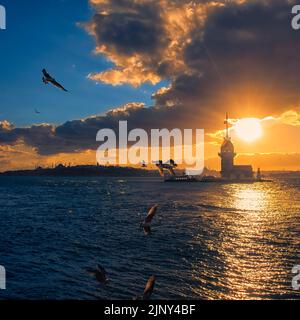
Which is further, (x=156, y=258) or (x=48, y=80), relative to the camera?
(x=156, y=258)

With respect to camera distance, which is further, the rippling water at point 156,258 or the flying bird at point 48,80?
the rippling water at point 156,258

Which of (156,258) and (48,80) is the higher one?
(48,80)

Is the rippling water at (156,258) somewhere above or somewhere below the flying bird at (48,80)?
below

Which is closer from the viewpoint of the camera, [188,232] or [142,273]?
[142,273]

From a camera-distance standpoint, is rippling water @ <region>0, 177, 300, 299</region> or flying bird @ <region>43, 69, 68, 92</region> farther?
rippling water @ <region>0, 177, 300, 299</region>

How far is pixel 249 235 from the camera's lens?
47438mm

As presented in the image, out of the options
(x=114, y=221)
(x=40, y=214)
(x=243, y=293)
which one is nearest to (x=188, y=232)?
(x=114, y=221)

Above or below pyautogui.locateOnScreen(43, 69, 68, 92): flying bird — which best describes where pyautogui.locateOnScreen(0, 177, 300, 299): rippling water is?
below

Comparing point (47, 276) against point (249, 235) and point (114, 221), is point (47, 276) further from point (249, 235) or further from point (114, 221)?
point (114, 221)
